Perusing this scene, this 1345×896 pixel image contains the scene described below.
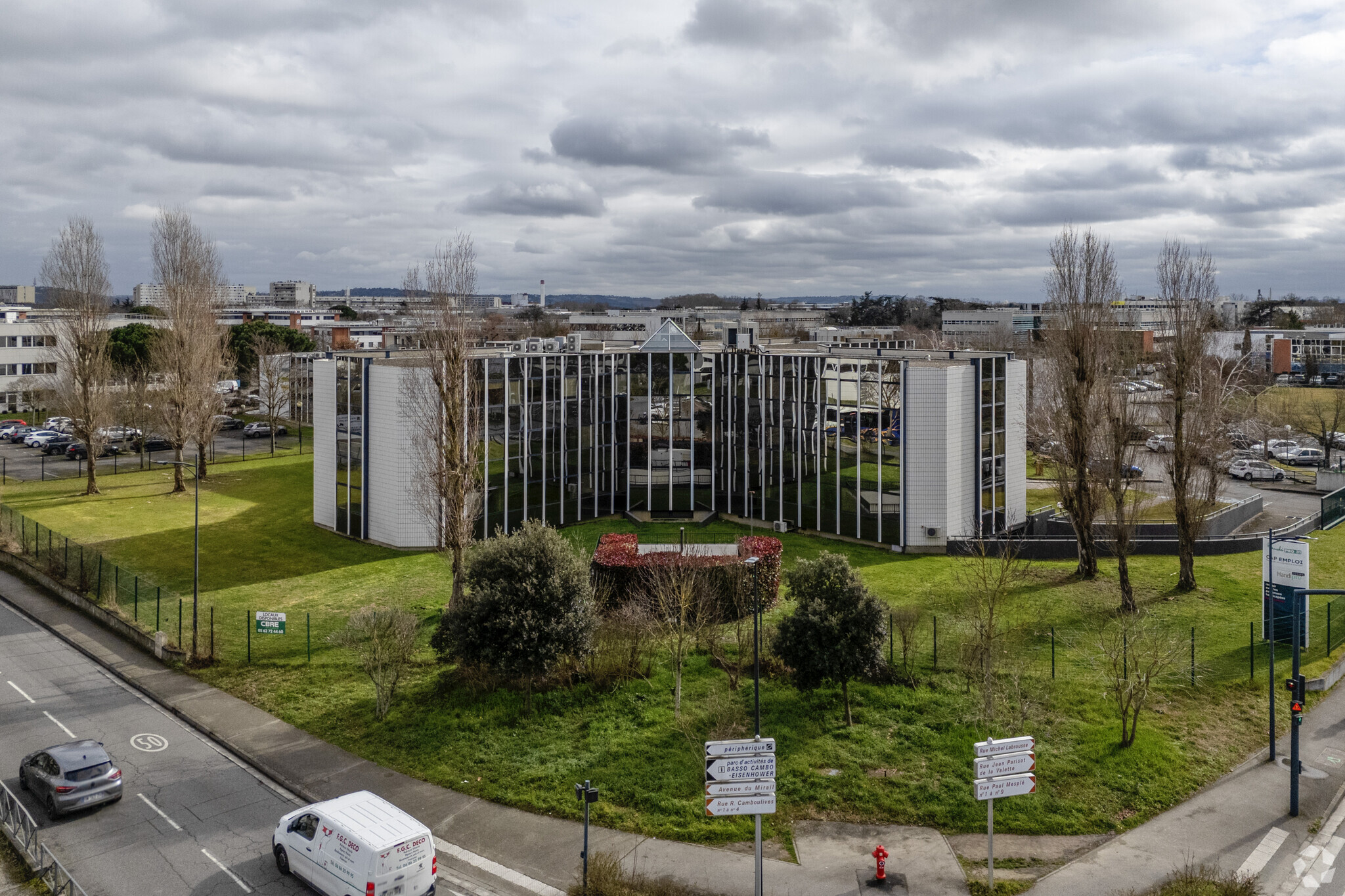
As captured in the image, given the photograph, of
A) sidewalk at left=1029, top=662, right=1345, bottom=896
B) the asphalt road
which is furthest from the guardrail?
sidewalk at left=1029, top=662, right=1345, bottom=896

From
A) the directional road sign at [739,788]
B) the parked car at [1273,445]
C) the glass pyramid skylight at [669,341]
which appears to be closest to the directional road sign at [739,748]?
the directional road sign at [739,788]

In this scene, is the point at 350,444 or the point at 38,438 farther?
the point at 38,438

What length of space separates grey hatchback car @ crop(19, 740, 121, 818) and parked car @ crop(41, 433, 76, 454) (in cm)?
5709

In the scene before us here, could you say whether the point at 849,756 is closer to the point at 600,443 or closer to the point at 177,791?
the point at 177,791

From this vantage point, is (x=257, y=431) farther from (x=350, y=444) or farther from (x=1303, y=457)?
(x=1303, y=457)

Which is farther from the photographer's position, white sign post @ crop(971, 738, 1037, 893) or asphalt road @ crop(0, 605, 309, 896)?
asphalt road @ crop(0, 605, 309, 896)

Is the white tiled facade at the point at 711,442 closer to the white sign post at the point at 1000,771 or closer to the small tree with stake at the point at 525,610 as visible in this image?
the small tree with stake at the point at 525,610

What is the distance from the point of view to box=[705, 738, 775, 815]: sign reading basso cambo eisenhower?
16.8m

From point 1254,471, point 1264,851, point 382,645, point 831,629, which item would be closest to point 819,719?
point 831,629

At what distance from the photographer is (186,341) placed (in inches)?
2178

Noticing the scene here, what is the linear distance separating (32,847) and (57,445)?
61054mm

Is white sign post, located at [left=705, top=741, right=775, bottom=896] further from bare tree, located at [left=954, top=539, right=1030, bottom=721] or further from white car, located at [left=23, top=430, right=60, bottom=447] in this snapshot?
white car, located at [left=23, top=430, right=60, bottom=447]

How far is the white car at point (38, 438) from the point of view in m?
70.6

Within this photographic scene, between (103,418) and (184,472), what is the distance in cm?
607
